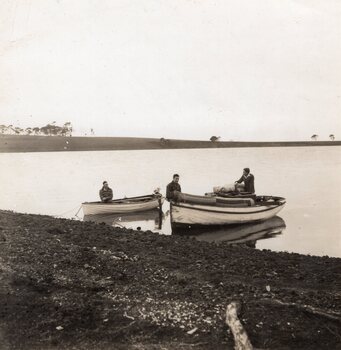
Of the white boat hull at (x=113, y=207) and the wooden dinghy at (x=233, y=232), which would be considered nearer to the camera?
the wooden dinghy at (x=233, y=232)

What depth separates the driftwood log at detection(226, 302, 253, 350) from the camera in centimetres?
583

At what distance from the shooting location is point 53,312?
274 inches

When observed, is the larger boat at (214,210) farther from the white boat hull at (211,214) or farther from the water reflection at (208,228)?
the water reflection at (208,228)

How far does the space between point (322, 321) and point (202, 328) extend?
191cm

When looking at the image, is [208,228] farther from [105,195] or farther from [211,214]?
[105,195]

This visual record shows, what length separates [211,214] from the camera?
17.7 meters

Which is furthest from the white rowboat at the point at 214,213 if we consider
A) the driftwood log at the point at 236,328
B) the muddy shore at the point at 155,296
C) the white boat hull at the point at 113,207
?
the driftwood log at the point at 236,328

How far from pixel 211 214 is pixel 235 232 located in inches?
54.5

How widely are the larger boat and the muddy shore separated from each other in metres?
5.68

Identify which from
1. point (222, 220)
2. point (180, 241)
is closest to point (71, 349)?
point (180, 241)

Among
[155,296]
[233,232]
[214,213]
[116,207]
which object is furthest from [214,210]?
[155,296]

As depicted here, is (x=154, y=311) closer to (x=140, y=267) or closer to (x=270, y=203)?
(x=140, y=267)

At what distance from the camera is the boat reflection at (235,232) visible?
16734 mm

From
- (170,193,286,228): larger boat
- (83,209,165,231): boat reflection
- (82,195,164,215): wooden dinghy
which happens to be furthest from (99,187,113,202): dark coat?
(170,193,286,228): larger boat
